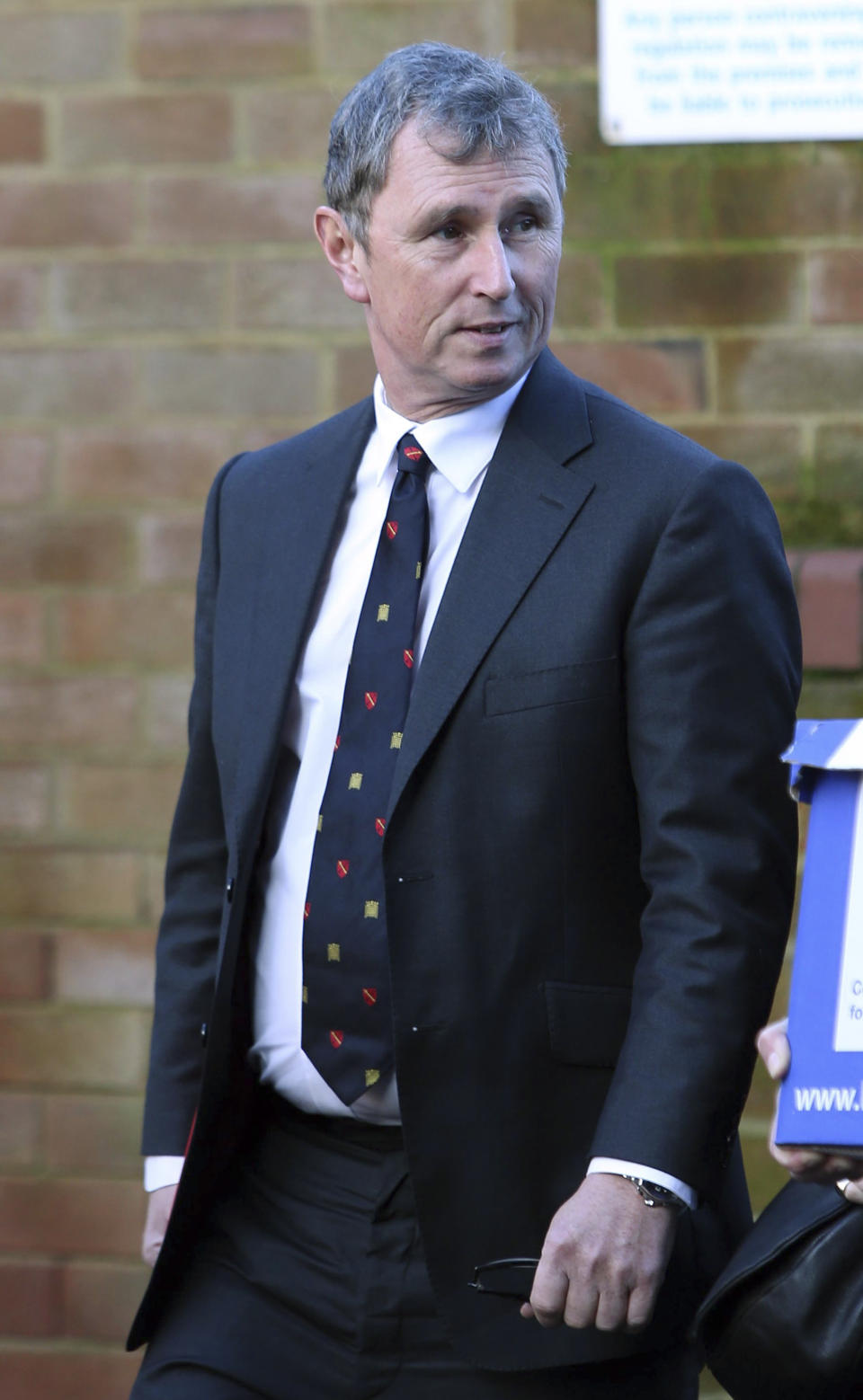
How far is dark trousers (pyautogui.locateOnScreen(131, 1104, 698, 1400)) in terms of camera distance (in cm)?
175

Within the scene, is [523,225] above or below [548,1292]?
above

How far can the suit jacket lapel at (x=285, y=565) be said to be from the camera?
6.21ft

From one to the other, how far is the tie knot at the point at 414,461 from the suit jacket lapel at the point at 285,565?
0.13 m

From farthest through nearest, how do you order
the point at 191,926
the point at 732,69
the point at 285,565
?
1. the point at 732,69
2. the point at 191,926
3. the point at 285,565

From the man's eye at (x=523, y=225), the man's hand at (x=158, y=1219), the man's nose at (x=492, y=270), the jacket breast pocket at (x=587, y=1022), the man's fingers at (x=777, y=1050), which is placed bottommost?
the man's hand at (x=158, y=1219)

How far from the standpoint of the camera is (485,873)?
1704 mm

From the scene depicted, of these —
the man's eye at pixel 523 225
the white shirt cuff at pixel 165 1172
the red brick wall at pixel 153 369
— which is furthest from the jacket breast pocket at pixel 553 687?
the red brick wall at pixel 153 369

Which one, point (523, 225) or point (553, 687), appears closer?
point (553, 687)

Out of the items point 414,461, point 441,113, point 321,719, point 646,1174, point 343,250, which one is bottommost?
point 646,1174

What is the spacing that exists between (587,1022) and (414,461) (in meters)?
0.65

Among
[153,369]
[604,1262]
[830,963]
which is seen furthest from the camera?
[153,369]

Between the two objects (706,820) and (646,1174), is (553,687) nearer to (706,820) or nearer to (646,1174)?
(706,820)

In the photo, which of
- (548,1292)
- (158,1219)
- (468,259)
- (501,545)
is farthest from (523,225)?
(158,1219)

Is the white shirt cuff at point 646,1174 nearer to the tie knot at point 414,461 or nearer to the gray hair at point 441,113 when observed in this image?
the tie knot at point 414,461
